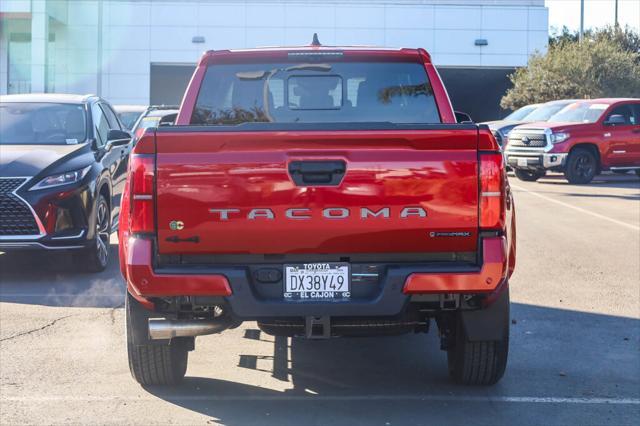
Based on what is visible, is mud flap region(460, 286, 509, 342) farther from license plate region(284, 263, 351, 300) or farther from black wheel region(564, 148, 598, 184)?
black wheel region(564, 148, 598, 184)

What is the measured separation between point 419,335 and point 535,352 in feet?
3.07

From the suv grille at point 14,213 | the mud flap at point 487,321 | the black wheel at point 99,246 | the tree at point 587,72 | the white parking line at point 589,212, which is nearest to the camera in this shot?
the mud flap at point 487,321

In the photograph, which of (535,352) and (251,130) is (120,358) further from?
(535,352)

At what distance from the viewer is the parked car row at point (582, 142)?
21500 mm

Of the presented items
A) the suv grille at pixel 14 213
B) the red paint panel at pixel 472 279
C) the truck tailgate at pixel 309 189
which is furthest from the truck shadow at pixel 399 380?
the suv grille at pixel 14 213

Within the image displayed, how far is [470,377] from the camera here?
5.83 metres

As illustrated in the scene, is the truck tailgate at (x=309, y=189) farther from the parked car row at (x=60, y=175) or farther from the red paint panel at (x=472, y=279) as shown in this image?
the parked car row at (x=60, y=175)

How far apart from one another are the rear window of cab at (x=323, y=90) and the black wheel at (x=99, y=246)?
3597 millimetres

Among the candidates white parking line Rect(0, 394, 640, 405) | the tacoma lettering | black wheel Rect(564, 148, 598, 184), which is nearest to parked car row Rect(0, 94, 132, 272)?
white parking line Rect(0, 394, 640, 405)

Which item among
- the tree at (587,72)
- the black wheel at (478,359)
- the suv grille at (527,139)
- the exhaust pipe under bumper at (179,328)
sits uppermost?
the tree at (587,72)

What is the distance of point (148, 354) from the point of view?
569cm

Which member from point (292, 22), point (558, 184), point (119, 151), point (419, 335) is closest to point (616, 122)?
point (558, 184)

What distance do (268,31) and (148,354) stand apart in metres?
45.8

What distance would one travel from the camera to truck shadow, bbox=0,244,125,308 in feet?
28.2
